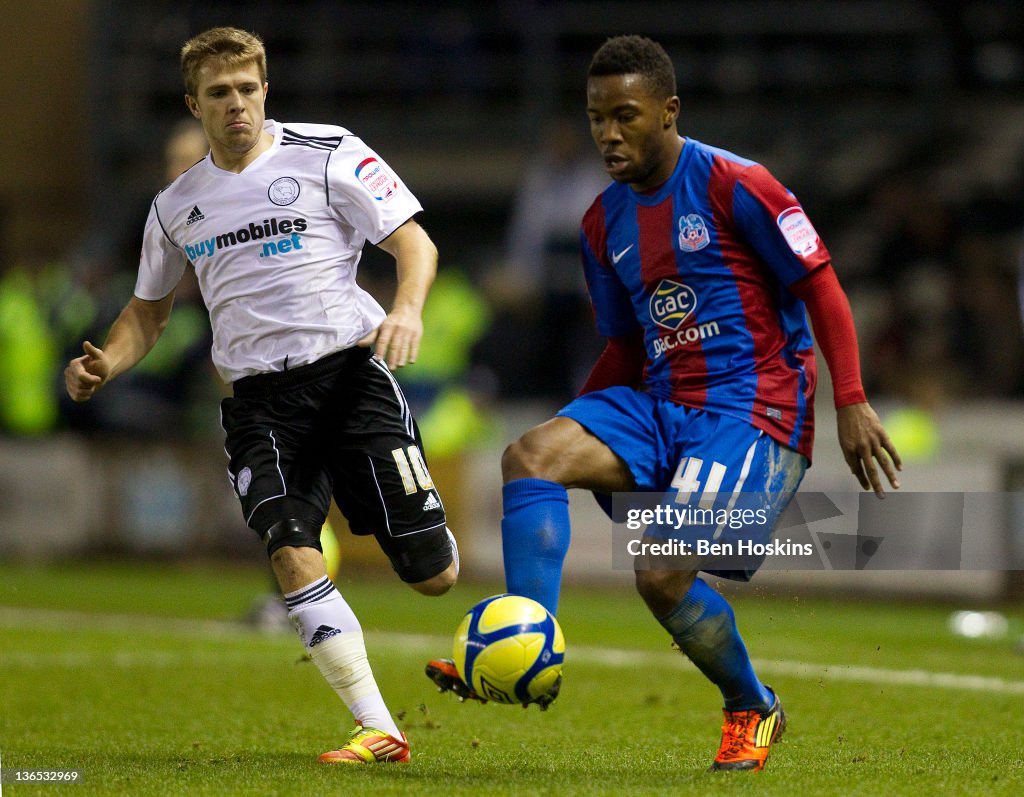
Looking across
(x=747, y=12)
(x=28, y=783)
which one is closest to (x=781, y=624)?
(x=28, y=783)

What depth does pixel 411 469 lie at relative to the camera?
591 centimetres

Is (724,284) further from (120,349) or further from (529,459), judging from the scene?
(120,349)

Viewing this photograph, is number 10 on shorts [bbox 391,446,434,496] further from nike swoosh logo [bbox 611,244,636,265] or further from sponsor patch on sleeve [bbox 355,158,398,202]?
nike swoosh logo [bbox 611,244,636,265]

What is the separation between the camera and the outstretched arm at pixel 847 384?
519cm

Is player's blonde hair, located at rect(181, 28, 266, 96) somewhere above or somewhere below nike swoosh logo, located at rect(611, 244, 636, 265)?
above

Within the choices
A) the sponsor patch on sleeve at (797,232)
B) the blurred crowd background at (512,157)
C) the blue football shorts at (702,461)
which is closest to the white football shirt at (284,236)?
the blue football shorts at (702,461)

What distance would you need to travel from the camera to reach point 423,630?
1050cm

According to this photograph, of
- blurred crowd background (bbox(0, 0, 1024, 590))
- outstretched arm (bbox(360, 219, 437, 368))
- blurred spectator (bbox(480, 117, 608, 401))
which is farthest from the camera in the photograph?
blurred crowd background (bbox(0, 0, 1024, 590))

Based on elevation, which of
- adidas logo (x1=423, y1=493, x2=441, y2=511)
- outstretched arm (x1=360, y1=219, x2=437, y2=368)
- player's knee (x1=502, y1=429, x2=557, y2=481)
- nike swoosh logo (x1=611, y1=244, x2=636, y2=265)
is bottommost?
adidas logo (x1=423, y1=493, x2=441, y2=511)

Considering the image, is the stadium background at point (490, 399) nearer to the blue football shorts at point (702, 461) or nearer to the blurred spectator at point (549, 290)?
the blurred spectator at point (549, 290)

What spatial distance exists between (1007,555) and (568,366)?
196 inches

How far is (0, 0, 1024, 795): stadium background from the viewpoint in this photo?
630 centimetres

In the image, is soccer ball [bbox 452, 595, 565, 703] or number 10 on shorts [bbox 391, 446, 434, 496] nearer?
soccer ball [bbox 452, 595, 565, 703]

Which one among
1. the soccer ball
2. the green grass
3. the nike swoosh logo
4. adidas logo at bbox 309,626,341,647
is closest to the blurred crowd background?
the green grass
